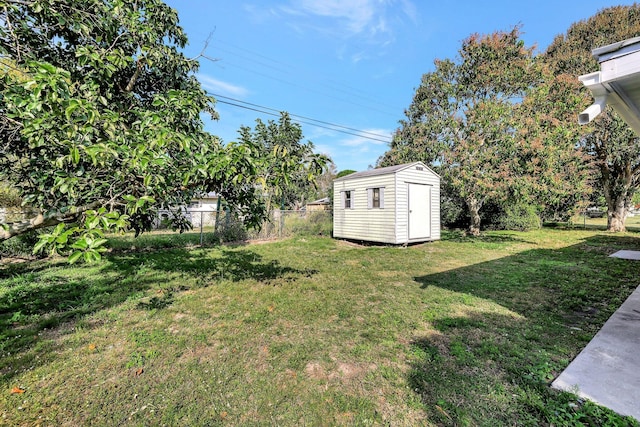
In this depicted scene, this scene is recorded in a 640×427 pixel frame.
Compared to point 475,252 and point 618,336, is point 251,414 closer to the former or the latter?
point 618,336

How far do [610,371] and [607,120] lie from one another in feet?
47.4

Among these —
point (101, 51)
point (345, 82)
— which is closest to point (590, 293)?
point (101, 51)

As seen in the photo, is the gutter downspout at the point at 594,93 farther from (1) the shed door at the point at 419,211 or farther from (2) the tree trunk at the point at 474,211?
(2) the tree trunk at the point at 474,211

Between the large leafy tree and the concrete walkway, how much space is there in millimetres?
3383

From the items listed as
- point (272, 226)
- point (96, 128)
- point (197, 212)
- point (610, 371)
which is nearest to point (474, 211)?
point (272, 226)

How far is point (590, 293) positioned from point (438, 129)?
27.2 ft

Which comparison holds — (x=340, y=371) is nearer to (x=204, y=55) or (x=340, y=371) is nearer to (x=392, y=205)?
(x=204, y=55)

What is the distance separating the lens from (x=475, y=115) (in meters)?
10.4

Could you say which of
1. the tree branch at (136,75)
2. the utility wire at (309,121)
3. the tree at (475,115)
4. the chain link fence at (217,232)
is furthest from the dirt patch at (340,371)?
the utility wire at (309,121)

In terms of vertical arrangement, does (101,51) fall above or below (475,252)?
above

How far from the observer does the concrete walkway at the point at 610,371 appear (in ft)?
6.56

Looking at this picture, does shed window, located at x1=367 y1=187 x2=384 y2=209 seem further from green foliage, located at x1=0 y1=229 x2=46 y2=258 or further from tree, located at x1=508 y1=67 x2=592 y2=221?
green foliage, located at x1=0 y1=229 x2=46 y2=258

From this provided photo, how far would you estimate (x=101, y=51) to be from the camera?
3.16m

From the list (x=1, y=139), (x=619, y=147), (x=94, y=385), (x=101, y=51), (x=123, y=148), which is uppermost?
(x=619, y=147)
